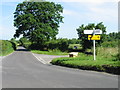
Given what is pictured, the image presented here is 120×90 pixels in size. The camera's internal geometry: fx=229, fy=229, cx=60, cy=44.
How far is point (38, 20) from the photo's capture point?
185 feet

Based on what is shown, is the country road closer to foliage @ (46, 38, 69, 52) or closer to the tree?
the tree

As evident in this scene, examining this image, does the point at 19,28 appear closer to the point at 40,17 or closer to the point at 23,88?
the point at 40,17

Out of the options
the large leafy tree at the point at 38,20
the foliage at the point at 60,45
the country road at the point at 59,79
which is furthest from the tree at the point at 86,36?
the country road at the point at 59,79

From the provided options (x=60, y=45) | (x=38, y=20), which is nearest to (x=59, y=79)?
(x=60, y=45)

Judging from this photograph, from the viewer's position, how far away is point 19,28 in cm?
5947

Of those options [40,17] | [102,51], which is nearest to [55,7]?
[40,17]

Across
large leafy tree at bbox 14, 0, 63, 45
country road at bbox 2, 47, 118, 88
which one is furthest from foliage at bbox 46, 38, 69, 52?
country road at bbox 2, 47, 118, 88

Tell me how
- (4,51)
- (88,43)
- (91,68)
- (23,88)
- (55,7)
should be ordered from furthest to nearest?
1. (55,7)
2. (88,43)
3. (4,51)
4. (91,68)
5. (23,88)

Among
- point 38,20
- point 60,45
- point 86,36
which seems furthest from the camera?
point 38,20

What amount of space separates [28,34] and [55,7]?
9.96 meters

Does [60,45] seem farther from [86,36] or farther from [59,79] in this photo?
[59,79]

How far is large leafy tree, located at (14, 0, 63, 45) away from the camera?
55656mm

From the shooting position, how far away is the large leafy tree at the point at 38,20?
5566 cm

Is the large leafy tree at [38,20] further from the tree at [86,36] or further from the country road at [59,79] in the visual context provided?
the country road at [59,79]
